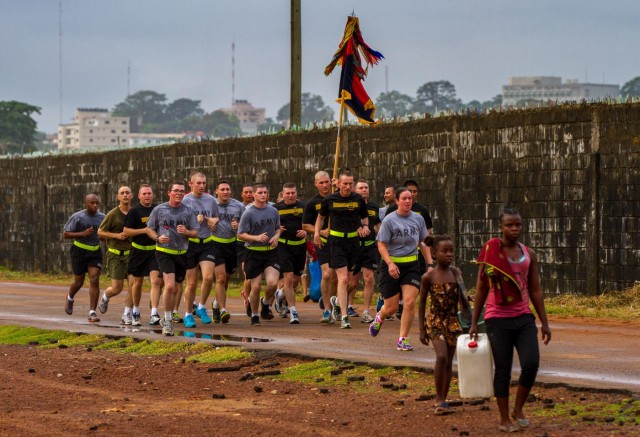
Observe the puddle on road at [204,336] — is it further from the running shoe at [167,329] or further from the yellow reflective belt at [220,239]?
the yellow reflective belt at [220,239]

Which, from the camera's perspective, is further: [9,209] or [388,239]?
[9,209]

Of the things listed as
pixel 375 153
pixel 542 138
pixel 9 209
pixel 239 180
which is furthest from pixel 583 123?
pixel 9 209

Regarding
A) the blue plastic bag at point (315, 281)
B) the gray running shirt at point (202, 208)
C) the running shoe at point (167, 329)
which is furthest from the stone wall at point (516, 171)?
the running shoe at point (167, 329)

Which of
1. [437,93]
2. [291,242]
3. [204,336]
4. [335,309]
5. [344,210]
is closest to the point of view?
[204,336]

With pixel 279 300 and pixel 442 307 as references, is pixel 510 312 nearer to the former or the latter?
pixel 442 307

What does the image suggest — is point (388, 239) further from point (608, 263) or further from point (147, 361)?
point (608, 263)

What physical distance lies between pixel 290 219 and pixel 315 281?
5.28ft

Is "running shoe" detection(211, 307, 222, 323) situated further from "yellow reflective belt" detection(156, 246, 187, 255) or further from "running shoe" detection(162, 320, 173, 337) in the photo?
"running shoe" detection(162, 320, 173, 337)

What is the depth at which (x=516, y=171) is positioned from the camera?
22.7 m

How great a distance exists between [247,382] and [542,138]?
9.25 meters

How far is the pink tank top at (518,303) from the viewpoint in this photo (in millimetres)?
11172

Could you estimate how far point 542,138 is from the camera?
2223cm

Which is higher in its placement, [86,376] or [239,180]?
[239,180]

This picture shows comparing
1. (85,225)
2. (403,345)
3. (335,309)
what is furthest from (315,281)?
(403,345)
